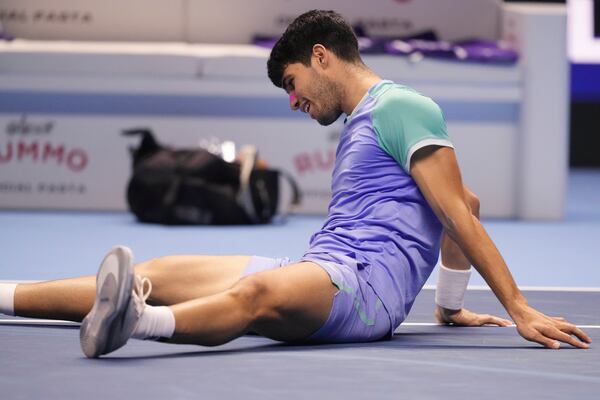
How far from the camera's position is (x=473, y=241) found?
10.3ft

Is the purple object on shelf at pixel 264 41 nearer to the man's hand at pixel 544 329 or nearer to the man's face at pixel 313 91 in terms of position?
the man's face at pixel 313 91

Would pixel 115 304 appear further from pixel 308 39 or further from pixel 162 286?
pixel 308 39

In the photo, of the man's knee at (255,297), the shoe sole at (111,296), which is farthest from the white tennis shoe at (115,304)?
the man's knee at (255,297)

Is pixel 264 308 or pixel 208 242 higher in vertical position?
pixel 264 308

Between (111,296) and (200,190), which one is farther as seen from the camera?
(200,190)

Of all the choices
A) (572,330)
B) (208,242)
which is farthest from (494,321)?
(208,242)

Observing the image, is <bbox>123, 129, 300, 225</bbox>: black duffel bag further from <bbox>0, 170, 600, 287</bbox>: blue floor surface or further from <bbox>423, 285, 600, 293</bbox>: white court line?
<bbox>423, 285, 600, 293</bbox>: white court line

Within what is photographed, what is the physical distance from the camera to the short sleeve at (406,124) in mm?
3195

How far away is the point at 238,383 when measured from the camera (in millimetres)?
2668

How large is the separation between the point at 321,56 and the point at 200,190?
370cm

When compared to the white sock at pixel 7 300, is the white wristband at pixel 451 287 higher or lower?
lower

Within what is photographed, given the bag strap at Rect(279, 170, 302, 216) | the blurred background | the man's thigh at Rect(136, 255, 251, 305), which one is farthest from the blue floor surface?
the man's thigh at Rect(136, 255, 251, 305)

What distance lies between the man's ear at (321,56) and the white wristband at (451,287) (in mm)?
705

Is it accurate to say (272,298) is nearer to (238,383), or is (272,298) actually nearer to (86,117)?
(238,383)
